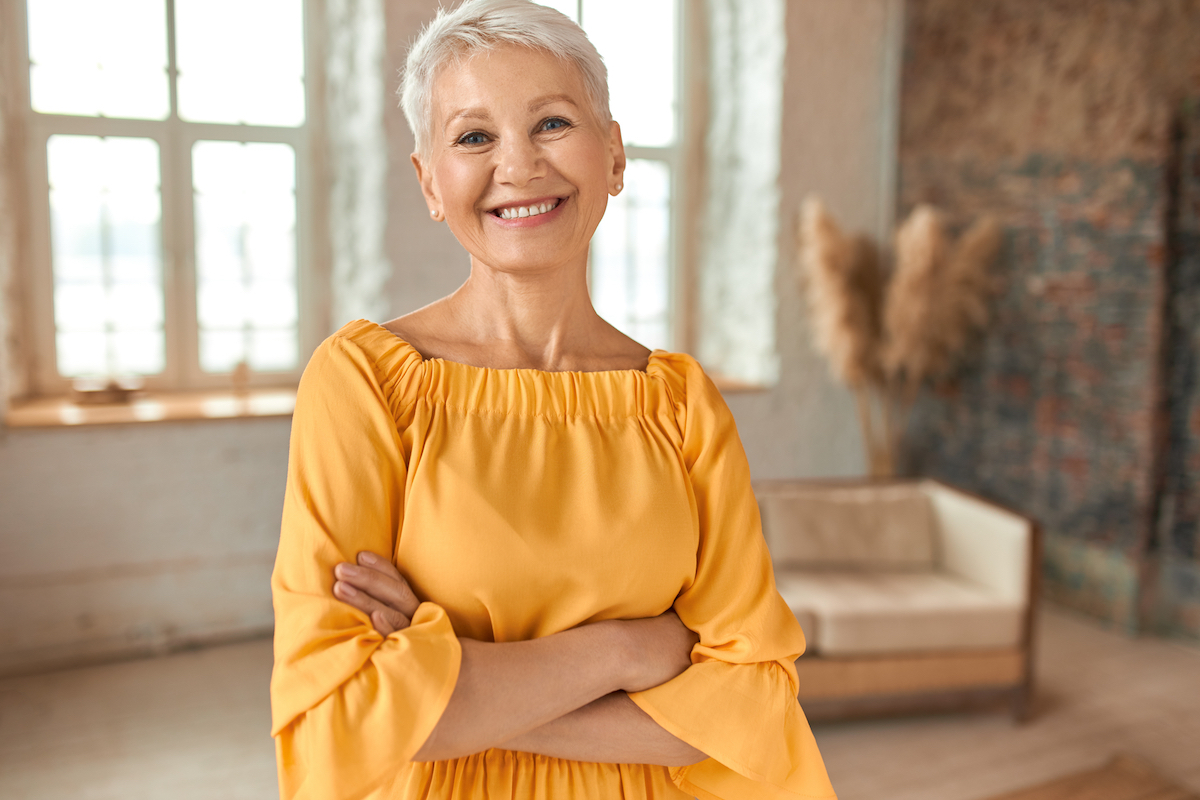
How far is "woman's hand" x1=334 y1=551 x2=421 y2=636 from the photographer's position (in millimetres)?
869

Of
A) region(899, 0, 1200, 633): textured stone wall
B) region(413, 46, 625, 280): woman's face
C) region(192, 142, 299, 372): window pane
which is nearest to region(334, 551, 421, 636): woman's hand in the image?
region(413, 46, 625, 280): woman's face

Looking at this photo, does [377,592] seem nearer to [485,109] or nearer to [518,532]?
[518,532]

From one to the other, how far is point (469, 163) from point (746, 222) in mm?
4392

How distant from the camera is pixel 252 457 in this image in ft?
13.1

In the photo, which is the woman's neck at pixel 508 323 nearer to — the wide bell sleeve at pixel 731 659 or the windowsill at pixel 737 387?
the wide bell sleeve at pixel 731 659

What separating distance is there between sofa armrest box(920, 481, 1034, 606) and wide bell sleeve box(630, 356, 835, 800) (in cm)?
265

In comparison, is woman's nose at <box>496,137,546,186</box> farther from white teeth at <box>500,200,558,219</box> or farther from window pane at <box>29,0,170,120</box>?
window pane at <box>29,0,170,120</box>

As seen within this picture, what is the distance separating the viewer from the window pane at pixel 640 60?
5.07 meters

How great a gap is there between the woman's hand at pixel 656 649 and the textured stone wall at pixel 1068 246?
3.98m

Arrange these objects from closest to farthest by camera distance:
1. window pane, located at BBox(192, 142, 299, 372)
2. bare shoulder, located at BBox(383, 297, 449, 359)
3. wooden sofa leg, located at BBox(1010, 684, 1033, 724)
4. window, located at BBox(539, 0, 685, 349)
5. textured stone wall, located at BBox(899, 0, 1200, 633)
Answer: bare shoulder, located at BBox(383, 297, 449, 359) < wooden sofa leg, located at BBox(1010, 684, 1033, 724) < textured stone wall, located at BBox(899, 0, 1200, 633) < window pane, located at BBox(192, 142, 299, 372) < window, located at BBox(539, 0, 685, 349)

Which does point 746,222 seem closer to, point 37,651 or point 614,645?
point 37,651

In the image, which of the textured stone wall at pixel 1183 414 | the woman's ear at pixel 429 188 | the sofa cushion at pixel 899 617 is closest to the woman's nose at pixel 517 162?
the woman's ear at pixel 429 188

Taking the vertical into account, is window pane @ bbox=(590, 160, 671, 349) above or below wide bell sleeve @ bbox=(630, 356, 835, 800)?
above

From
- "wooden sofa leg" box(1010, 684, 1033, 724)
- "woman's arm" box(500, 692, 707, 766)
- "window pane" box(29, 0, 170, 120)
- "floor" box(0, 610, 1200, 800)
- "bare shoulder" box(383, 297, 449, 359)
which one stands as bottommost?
"floor" box(0, 610, 1200, 800)
